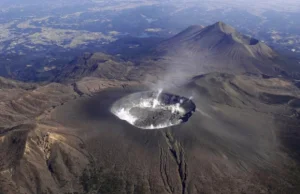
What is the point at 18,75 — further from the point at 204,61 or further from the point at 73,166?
the point at 73,166

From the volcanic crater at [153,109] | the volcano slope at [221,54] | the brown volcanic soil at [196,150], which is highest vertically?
the brown volcanic soil at [196,150]

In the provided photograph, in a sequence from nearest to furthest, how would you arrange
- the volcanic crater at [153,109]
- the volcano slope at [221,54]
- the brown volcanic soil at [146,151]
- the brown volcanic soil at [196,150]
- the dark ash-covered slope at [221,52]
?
the brown volcanic soil at [146,151] → the brown volcanic soil at [196,150] → the volcanic crater at [153,109] → the volcano slope at [221,54] → the dark ash-covered slope at [221,52]

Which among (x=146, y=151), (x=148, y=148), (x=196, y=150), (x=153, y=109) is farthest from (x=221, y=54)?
(x=146, y=151)

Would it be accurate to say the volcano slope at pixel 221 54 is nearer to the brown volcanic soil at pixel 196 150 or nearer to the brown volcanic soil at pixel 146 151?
the brown volcanic soil at pixel 196 150

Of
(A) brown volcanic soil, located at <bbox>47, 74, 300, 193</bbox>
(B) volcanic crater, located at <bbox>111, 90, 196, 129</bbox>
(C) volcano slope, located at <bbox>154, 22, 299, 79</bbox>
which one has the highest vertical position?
(A) brown volcanic soil, located at <bbox>47, 74, 300, 193</bbox>

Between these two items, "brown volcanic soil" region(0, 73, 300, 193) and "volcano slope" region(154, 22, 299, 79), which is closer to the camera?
"brown volcanic soil" region(0, 73, 300, 193)

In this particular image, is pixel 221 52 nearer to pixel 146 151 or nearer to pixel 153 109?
pixel 153 109

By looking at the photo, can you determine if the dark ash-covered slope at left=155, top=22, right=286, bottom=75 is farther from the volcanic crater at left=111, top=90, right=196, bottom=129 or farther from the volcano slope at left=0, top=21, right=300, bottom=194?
the volcanic crater at left=111, top=90, right=196, bottom=129

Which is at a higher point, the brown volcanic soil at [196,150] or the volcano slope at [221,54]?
the brown volcanic soil at [196,150]

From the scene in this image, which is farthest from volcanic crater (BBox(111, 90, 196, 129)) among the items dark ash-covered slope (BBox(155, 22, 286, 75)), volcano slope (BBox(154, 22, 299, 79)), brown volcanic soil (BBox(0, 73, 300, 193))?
dark ash-covered slope (BBox(155, 22, 286, 75))

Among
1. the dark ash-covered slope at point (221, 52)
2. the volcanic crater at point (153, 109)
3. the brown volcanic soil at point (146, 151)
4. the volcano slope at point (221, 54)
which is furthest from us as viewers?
the dark ash-covered slope at point (221, 52)

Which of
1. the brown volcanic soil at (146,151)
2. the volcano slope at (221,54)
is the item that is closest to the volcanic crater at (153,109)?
the brown volcanic soil at (146,151)

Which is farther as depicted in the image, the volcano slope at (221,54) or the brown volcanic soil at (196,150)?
the volcano slope at (221,54)
